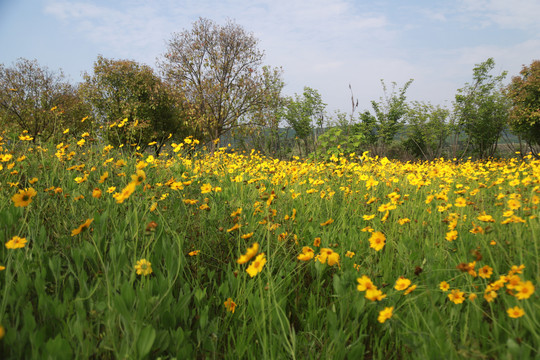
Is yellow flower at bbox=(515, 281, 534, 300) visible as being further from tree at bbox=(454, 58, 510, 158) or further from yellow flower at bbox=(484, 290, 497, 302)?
tree at bbox=(454, 58, 510, 158)

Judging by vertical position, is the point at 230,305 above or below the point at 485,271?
below

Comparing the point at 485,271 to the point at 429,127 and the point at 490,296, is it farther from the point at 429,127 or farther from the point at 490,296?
the point at 429,127

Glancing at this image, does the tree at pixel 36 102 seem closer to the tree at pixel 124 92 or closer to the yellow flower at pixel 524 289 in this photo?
the tree at pixel 124 92

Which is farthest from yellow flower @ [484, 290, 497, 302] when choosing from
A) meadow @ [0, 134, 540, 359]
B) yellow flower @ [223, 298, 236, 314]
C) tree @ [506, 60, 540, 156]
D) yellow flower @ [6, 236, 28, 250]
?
tree @ [506, 60, 540, 156]

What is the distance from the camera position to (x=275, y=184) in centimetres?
320

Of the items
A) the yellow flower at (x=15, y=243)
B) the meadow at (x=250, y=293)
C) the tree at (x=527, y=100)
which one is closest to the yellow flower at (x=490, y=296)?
the meadow at (x=250, y=293)

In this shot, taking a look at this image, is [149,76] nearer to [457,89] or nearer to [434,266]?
[434,266]

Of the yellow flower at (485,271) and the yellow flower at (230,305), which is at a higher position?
the yellow flower at (485,271)

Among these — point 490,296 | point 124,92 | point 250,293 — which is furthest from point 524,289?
point 124,92

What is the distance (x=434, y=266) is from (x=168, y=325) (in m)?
1.40

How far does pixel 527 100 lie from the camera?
16.8 meters

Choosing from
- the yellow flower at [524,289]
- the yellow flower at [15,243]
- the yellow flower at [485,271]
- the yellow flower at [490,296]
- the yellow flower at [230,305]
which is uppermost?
the yellow flower at [15,243]

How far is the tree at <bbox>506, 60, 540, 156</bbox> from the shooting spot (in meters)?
16.3

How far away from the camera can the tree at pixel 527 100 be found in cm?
1634
